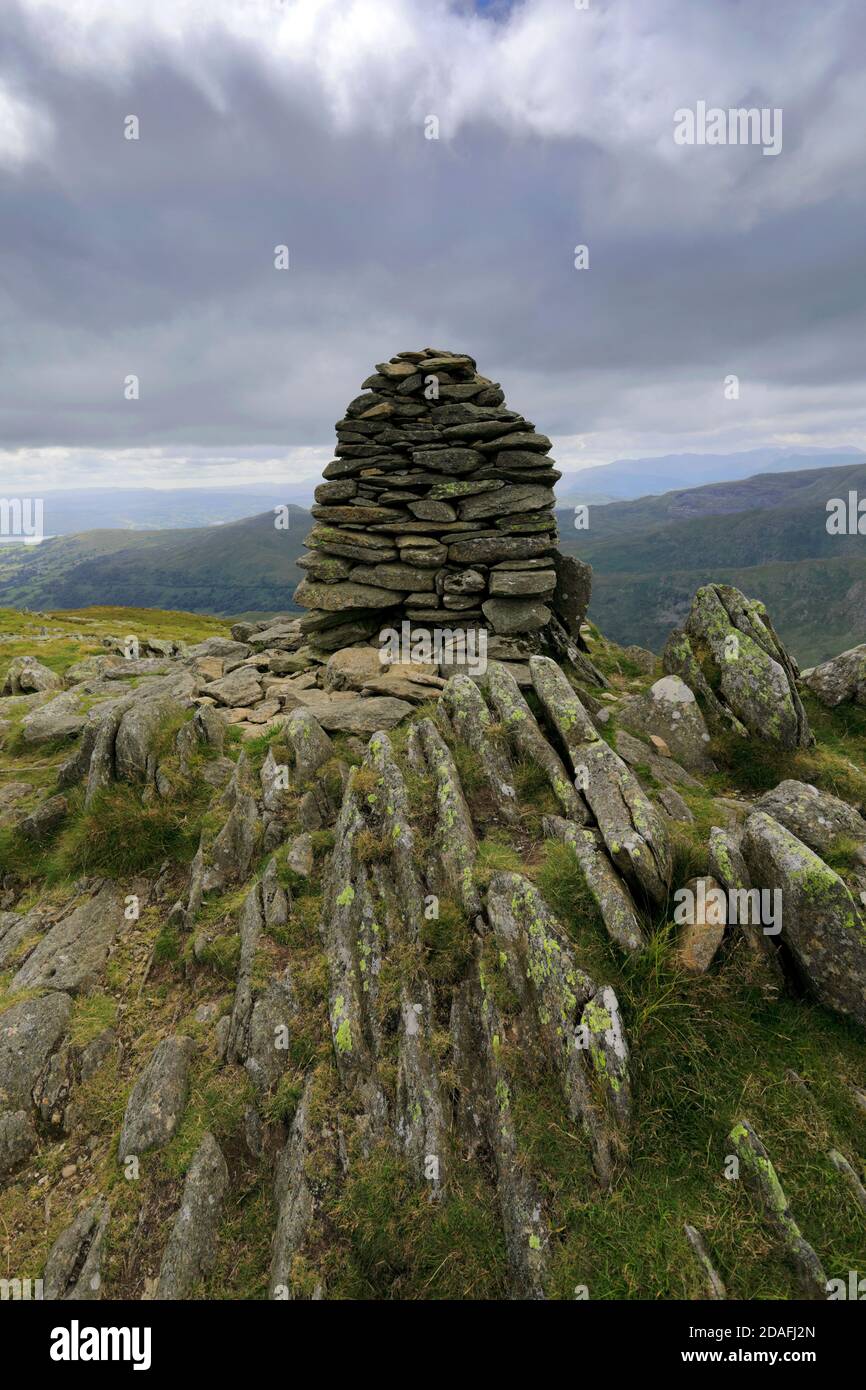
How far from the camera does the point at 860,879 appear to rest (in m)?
10.5

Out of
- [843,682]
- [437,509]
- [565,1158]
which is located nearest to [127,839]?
[565,1158]

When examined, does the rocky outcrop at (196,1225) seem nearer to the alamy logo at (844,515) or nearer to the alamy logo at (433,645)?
the alamy logo at (433,645)

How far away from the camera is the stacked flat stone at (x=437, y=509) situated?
25047mm

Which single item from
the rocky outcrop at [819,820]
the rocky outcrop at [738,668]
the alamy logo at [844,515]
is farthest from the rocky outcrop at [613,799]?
the alamy logo at [844,515]

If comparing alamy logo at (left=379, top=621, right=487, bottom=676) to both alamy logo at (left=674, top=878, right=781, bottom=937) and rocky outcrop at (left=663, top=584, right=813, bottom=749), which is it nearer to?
rocky outcrop at (left=663, top=584, right=813, bottom=749)

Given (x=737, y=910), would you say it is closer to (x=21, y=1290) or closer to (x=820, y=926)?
(x=820, y=926)

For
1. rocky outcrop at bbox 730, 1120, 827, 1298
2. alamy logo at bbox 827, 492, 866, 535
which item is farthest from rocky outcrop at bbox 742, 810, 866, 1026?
alamy logo at bbox 827, 492, 866, 535

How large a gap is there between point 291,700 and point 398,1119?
587 inches
